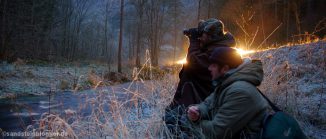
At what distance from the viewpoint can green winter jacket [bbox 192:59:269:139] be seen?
7.90 ft

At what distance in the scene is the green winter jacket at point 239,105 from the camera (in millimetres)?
2408

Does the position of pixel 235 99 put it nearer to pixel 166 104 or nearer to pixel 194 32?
pixel 194 32

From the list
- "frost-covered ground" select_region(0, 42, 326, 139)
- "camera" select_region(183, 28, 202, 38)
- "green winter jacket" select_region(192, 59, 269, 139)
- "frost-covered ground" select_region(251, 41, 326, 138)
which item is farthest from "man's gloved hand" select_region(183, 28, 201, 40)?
"frost-covered ground" select_region(251, 41, 326, 138)

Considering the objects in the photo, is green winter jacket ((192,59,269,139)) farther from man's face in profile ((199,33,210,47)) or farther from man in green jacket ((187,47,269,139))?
man's face in profile ((199,33,210,47))

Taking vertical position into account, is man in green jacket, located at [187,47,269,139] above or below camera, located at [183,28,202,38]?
below

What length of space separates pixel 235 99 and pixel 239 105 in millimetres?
53

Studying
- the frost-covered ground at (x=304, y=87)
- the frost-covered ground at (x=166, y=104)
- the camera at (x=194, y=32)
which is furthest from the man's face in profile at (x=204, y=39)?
the frost-covered ground at (x=304, y=87)

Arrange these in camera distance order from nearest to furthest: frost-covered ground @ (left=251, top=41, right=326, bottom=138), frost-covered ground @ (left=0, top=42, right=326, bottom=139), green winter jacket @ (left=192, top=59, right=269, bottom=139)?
green winter jacket @ (left=192, top=59, right=269, bottom=139)
frost-covered ground @ (left=0, top=42, right=326, bottom=139)
frost-covered ground @ (left=251, top=41, right=326, bottom=138)

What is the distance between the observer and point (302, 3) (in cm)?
2439

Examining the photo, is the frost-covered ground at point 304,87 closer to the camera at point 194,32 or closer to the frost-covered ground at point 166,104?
the frost-covered ground at point 166,104

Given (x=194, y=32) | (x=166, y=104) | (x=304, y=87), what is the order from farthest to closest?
(x=304, y=87), (x=166, y=104), (x=194, y=32)

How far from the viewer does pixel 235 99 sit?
94.9 inches

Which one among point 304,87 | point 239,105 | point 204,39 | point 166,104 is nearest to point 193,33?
point 204,39

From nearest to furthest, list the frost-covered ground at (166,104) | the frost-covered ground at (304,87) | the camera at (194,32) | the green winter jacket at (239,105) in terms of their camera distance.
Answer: the green winter jacket at (239,105), the camera at (194,32), the frost-covered ground at (166,104), the frost-covered ground at (304,87)
